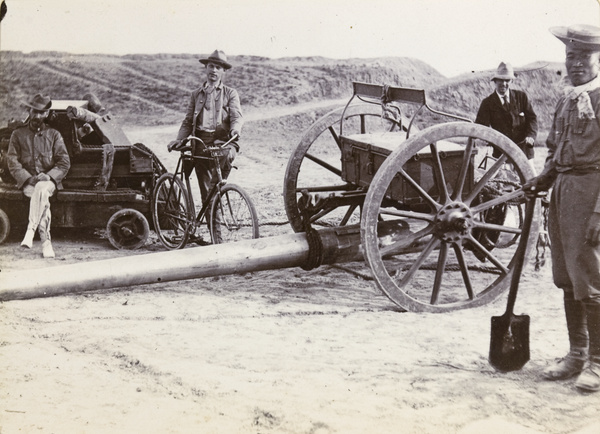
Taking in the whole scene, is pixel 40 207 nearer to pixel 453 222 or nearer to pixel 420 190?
pixel 420 190

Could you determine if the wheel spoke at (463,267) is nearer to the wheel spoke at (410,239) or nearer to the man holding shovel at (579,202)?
the wheel spoke at (410,239)

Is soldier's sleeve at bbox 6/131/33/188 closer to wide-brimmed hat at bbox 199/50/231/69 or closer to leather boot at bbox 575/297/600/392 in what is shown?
wide-brimmed hat at bbox 199/50/231/69

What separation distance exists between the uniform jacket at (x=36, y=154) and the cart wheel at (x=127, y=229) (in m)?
0.68

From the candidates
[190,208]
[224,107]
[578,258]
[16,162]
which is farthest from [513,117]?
[16,162]

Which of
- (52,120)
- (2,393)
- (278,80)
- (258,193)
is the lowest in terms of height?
(2,393)

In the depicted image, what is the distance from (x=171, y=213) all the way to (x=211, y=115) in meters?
1.12

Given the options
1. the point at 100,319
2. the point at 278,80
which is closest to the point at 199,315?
the point at 100,319

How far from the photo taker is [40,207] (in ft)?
23.4

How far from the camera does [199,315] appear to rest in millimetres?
5219

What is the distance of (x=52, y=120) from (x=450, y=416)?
562 centimetres

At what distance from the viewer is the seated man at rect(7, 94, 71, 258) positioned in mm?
7105

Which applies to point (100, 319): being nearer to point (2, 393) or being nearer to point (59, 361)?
point (59, 361)

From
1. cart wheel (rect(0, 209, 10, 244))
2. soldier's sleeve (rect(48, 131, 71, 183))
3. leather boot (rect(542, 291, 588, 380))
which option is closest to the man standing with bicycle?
soldier's sleeve (rect(48, 131, 71, 183))

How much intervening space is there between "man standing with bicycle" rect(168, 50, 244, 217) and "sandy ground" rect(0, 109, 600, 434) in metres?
1.51
